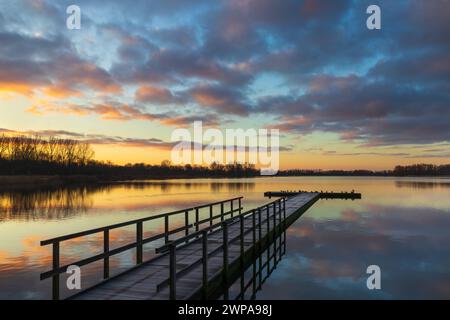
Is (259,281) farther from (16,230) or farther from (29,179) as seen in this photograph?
(29,179)

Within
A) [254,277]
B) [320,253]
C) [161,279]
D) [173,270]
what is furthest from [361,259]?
[173,270]

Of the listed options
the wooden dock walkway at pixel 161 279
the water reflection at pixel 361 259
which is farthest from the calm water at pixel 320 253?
the wooden dock walkway at pixel 161 279

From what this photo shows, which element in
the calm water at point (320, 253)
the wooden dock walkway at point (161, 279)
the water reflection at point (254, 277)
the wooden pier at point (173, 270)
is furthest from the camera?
the calm water at point (320, 253)

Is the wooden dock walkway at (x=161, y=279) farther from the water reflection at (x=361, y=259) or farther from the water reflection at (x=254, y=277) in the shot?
the water reflection at (x=361, y=259)

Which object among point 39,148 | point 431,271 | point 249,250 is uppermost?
point 39,148

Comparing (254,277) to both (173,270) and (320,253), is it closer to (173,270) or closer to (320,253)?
(173,270)

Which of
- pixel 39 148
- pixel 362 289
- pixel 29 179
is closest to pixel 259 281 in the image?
pixel 362 289

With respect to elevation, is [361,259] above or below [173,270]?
below

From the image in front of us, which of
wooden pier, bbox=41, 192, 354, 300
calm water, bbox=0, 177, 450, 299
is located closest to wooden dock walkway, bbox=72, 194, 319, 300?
wooden pier, bbox=41, 192, 354, 300
